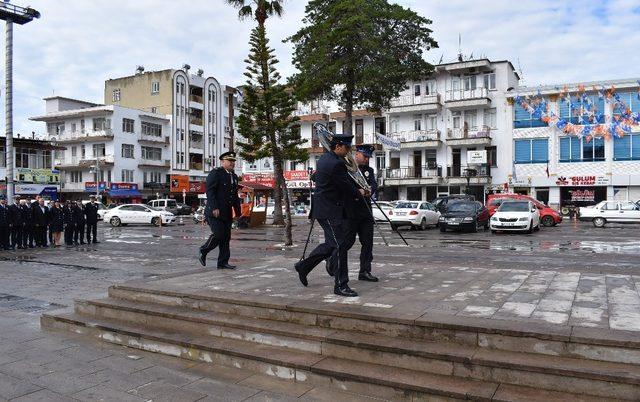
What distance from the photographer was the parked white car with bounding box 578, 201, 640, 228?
93.3 ft

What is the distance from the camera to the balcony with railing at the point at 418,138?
45456 mm

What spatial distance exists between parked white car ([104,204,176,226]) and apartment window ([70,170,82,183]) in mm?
27132

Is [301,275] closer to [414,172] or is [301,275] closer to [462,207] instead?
[462,207]

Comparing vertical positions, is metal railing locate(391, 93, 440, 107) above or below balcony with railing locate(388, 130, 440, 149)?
above

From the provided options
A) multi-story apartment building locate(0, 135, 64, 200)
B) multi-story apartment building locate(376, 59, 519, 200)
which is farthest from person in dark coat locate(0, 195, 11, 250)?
multi-story apartment building locate(376, 59, 519, 200)

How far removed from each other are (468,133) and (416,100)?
5450 millimetres

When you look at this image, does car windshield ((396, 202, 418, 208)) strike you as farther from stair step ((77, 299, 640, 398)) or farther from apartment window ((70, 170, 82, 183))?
apartment window ((70, 170, 82, 183))

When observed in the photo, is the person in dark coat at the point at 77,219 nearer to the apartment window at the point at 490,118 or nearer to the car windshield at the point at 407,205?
the car windshield at the point at 407,205

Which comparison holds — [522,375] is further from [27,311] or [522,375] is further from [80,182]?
[80,182]

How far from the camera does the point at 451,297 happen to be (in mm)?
5852

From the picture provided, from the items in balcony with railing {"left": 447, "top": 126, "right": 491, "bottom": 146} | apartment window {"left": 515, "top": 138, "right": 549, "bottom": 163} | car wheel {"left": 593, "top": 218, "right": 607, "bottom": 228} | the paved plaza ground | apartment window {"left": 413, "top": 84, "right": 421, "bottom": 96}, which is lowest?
car wheel {"left": 593, "top": 218, "right": 607, "bottom": 228}

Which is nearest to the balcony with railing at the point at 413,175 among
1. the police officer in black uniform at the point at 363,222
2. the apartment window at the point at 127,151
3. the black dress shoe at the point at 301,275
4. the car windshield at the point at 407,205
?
the car windshield at the point at 407,205

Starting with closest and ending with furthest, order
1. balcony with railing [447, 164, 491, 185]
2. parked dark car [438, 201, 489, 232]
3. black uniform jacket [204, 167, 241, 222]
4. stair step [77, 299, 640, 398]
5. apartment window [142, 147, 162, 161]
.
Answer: stair step [77, 299, 640, 398]
black uniform jacket [204, 167, 241, 222]
parked dark car [438, 201, 489, 232]
balcony with railing [447, 164, 491, 185]
apartment window [142, 147, 162, 161]

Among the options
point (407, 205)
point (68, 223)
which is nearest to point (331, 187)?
point (68, 223)
